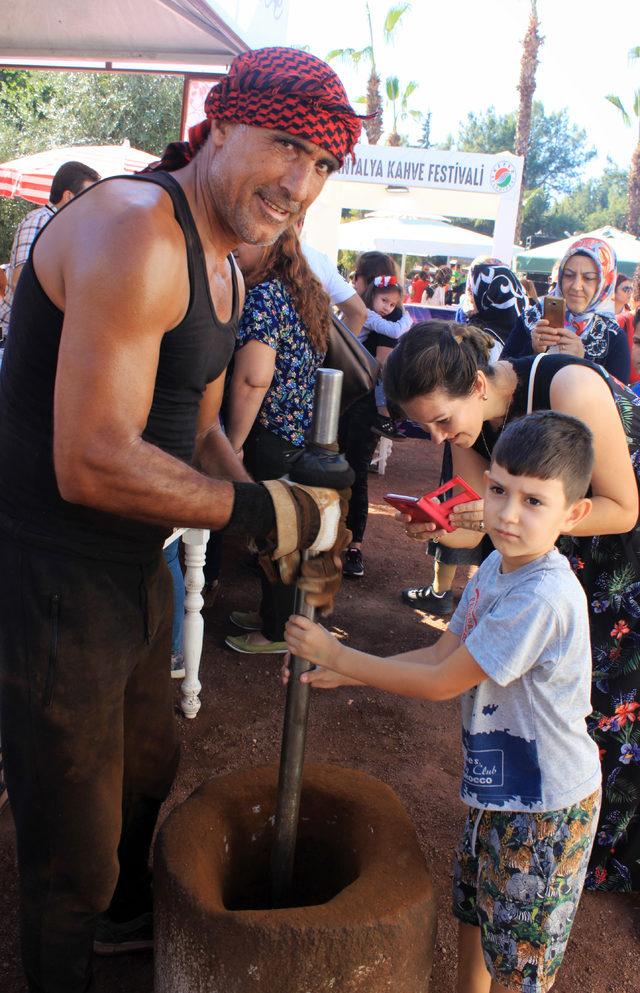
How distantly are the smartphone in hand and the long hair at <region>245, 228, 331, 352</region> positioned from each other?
0.93 metres

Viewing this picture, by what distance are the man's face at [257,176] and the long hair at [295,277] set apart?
1762 millimetres

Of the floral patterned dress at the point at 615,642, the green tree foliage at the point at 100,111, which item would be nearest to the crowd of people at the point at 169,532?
the floral patterned dress at the point at 615,642

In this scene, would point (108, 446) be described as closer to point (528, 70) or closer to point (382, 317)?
point (382, 317)

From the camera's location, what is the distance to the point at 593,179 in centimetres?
6053

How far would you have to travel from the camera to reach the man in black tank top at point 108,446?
141 cm

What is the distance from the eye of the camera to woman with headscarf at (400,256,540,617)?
4.40 metres

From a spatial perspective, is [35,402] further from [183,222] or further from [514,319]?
[514,319]

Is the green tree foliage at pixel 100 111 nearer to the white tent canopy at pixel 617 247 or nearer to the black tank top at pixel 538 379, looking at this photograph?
the white tent canopy at pixel 617 247

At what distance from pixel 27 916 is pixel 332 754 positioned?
1675 mm

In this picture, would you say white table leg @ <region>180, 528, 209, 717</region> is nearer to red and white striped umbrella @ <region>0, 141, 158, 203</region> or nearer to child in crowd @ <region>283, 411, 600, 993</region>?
child in crowd @ <region>283, 411, 600, 993</region>

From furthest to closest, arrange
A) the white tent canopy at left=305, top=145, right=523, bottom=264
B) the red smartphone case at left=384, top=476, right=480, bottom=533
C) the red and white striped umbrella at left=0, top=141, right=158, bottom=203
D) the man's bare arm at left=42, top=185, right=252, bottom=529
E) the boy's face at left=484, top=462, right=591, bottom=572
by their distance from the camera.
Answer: the white tent canopy at left=305, top=145, right=523, bottom=264
the red and white striped umbrella at left=0, top=141, right=158, bottom=203
the red smartphone case at left=384, top=476, right=480, bottom=533
the boy's face at left=484, top=462, right=591, bottom=572
the man's bare arm at left=42, top=185, right=252, bottom=529

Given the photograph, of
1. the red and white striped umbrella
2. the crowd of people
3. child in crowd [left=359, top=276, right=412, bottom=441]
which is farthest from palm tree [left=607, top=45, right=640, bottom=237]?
the crowd of people

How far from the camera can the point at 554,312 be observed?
3375mm

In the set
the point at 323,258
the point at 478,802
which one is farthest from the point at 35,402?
the point at 323,258
